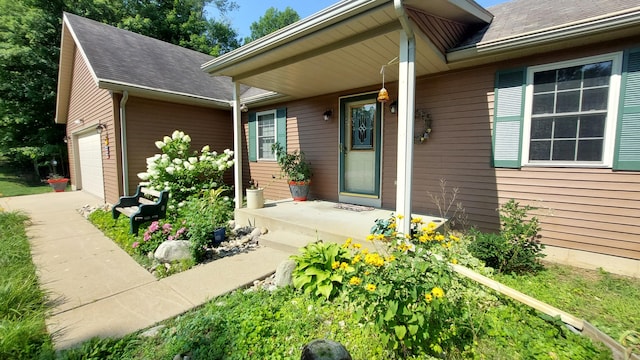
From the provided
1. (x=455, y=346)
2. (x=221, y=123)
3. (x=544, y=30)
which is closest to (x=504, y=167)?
(x=544, y=30)

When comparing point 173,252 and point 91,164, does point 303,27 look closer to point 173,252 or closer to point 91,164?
point 173,252

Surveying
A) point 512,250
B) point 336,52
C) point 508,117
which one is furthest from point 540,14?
point 512,250

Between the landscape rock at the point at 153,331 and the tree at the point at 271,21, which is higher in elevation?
the tree at the point at 271,21

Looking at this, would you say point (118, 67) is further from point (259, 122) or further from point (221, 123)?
point (259, 122)

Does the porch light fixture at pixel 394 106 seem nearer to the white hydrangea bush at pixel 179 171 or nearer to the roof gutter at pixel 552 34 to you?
the roof gutter at pixel 552 34

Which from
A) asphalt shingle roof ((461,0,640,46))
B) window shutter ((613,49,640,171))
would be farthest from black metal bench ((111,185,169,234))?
window shutter ((613,49,640,171))

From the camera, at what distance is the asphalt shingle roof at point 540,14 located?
3078 mm

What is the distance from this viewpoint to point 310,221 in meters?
4.18

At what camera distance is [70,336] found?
2086mm

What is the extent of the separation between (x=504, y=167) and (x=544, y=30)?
171 centimetres

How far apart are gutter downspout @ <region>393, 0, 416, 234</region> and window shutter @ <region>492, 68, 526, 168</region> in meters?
1.66

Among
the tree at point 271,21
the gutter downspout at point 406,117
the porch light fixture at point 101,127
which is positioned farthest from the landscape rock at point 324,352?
the tree at point 271,21

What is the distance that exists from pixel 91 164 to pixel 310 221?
814 centimetres

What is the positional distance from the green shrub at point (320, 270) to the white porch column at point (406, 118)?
0.89 metres
